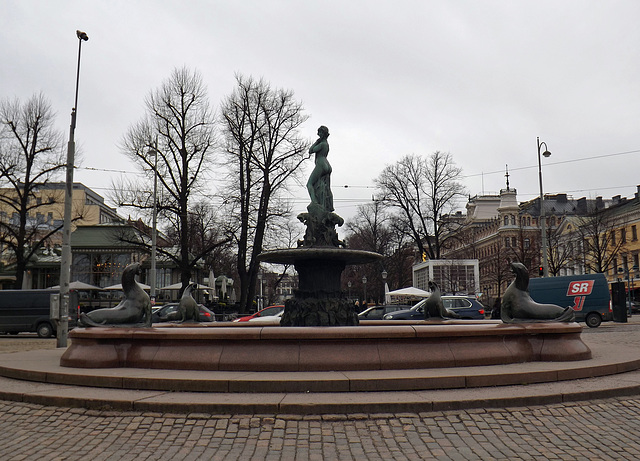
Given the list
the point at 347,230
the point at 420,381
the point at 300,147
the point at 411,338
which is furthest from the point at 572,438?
the point at 347,230

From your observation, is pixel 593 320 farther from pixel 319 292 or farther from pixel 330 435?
pixel 330 435

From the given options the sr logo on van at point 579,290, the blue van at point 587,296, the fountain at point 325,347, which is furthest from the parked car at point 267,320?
the sr logo on van at point 579,290

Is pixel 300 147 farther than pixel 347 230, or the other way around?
pixel 347 230

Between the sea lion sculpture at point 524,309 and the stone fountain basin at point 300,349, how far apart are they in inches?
51.5

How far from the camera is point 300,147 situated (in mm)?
33500

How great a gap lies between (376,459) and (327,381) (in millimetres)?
1825

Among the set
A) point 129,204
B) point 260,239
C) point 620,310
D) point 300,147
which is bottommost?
point 620,310

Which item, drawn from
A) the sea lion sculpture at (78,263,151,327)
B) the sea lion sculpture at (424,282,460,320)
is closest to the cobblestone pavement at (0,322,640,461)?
the sea lion sculpture at (78,263,151,327)

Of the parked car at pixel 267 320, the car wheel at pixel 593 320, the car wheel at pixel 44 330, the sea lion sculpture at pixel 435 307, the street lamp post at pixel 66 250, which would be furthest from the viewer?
the car wheel at pixel 593 320

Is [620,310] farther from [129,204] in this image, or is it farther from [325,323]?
[129,204]

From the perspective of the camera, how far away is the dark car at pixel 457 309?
69.8ft

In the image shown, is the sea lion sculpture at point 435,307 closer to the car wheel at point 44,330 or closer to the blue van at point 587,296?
the blue van at point 587,296

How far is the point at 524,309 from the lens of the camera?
982cm

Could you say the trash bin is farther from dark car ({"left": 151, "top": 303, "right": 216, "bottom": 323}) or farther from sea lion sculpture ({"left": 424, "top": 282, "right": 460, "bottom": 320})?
dark car ({"left": 151, "top": 303, "right": 216, "bottom": 323})
